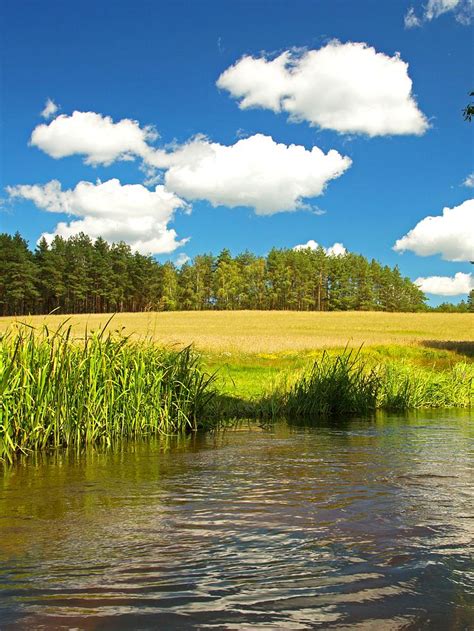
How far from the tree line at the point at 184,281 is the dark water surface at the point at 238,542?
99.1 m

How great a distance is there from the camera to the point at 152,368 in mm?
9906

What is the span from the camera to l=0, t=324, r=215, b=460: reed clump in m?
7.85

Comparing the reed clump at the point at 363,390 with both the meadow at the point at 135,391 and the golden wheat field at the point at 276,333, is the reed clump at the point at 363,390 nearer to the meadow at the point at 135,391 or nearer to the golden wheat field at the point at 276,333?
the meadow at the point at 135,391

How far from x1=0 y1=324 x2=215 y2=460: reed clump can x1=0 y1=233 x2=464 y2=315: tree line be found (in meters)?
95.5

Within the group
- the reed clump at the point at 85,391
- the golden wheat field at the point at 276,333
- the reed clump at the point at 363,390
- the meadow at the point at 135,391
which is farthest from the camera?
the golden wheat field at the point at 276,333

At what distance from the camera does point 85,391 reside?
856cm

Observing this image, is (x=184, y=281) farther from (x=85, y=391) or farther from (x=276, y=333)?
(x=85, y=391)

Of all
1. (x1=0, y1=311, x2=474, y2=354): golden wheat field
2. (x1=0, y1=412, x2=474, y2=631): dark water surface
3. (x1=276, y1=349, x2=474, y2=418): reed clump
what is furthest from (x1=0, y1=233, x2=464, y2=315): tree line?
(x1=0, y1=412, x2=474, y2=631): dark water surface

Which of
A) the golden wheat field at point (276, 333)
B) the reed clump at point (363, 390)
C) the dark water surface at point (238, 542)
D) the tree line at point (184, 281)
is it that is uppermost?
the tree line at point (184, 281)

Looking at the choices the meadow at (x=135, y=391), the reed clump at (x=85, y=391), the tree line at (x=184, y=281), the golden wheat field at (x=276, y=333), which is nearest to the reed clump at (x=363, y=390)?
the meadow at (x=135, y=391)

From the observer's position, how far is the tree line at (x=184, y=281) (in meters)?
107

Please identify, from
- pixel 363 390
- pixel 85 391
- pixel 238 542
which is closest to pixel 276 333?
pixel 363 390

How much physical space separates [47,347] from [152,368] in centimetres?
194

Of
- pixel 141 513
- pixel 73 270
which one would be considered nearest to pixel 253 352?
pixel 141 513
